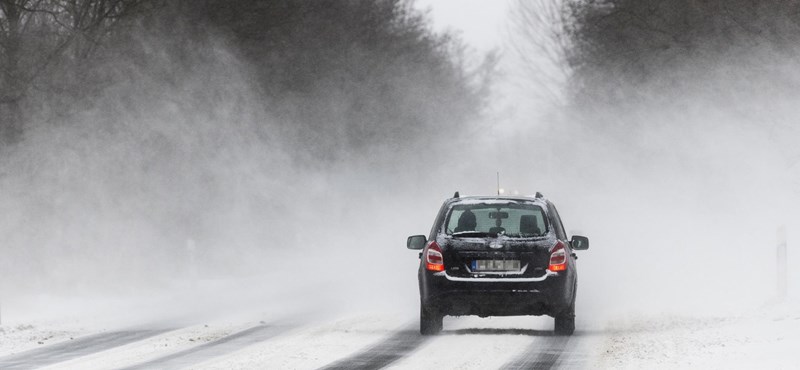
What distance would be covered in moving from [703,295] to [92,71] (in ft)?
51.8

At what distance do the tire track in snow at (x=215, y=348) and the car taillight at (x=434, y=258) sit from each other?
179 cm

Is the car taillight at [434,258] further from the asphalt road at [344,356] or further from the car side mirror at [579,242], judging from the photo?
the car side mirror at [579,242]

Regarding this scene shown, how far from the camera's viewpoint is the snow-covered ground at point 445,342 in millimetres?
13164

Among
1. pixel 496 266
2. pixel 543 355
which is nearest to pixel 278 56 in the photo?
pixel 496 266

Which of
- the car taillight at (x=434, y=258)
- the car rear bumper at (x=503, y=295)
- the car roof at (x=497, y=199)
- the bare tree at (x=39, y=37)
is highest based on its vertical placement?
the bare tree at (x=39, y=37)

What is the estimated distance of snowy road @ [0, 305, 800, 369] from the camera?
13.1m

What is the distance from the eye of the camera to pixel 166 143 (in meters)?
35.5

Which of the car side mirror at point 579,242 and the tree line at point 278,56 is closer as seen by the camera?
the car side mirror at point 579,242

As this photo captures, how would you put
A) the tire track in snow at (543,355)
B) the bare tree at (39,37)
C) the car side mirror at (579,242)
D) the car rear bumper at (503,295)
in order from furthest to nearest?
1. the bare tree at (39,37)
2. the car side mirror at (579,242)
3. the car rear bumper at (503,295)
4. the tire track in snow at (543,355)

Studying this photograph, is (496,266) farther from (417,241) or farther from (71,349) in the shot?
(71,349)

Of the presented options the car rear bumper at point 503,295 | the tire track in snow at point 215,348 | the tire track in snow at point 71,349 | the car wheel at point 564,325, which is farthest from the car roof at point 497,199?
the tire track in snow at point 71,349

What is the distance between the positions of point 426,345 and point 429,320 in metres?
1.18

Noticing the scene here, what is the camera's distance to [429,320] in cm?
1622

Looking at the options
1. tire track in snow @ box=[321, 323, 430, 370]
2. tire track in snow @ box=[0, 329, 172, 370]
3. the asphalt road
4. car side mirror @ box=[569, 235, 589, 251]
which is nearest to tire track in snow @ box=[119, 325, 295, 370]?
the asphalt road
